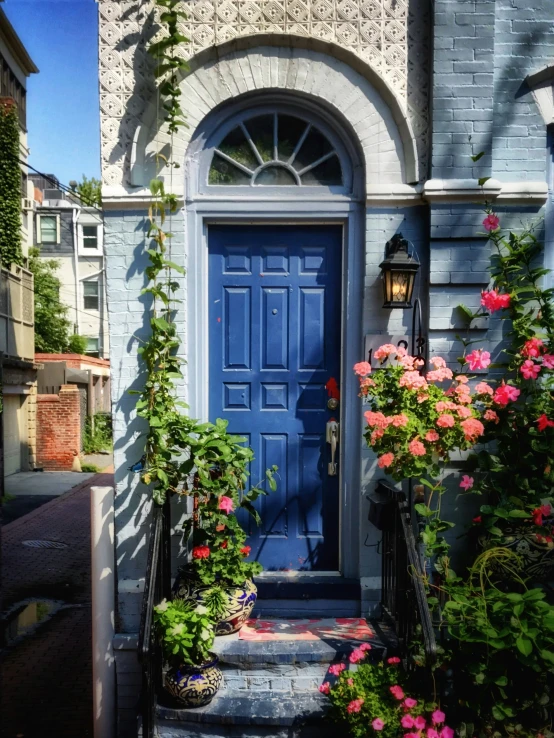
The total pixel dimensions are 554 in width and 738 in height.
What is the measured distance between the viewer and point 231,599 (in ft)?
13.0

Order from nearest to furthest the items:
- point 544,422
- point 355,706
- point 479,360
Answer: point 355,706 < point 544,422 < point 479,360

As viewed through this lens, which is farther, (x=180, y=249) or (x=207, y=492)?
(x=180, y=249)

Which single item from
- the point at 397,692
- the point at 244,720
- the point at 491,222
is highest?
the point at 491,222

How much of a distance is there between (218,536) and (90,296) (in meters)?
29.0

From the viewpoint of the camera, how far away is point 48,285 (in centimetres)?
2561

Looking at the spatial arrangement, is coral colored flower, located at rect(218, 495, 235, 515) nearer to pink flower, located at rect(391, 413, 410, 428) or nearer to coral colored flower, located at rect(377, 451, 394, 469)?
coral colored flower, located at rect(377, 451, 394, 469)

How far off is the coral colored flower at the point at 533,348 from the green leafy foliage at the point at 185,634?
8.02 feet

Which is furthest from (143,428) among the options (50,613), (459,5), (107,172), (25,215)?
(25,215)

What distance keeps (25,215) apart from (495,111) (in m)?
21.9

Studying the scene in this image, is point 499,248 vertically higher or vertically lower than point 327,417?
higher

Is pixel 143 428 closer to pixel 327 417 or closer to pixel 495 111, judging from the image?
pixel 327 417

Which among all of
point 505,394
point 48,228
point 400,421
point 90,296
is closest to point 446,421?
point 400,421

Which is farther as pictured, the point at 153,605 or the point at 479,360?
the point at 479,360

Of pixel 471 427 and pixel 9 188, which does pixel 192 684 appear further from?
pixel 9 188
